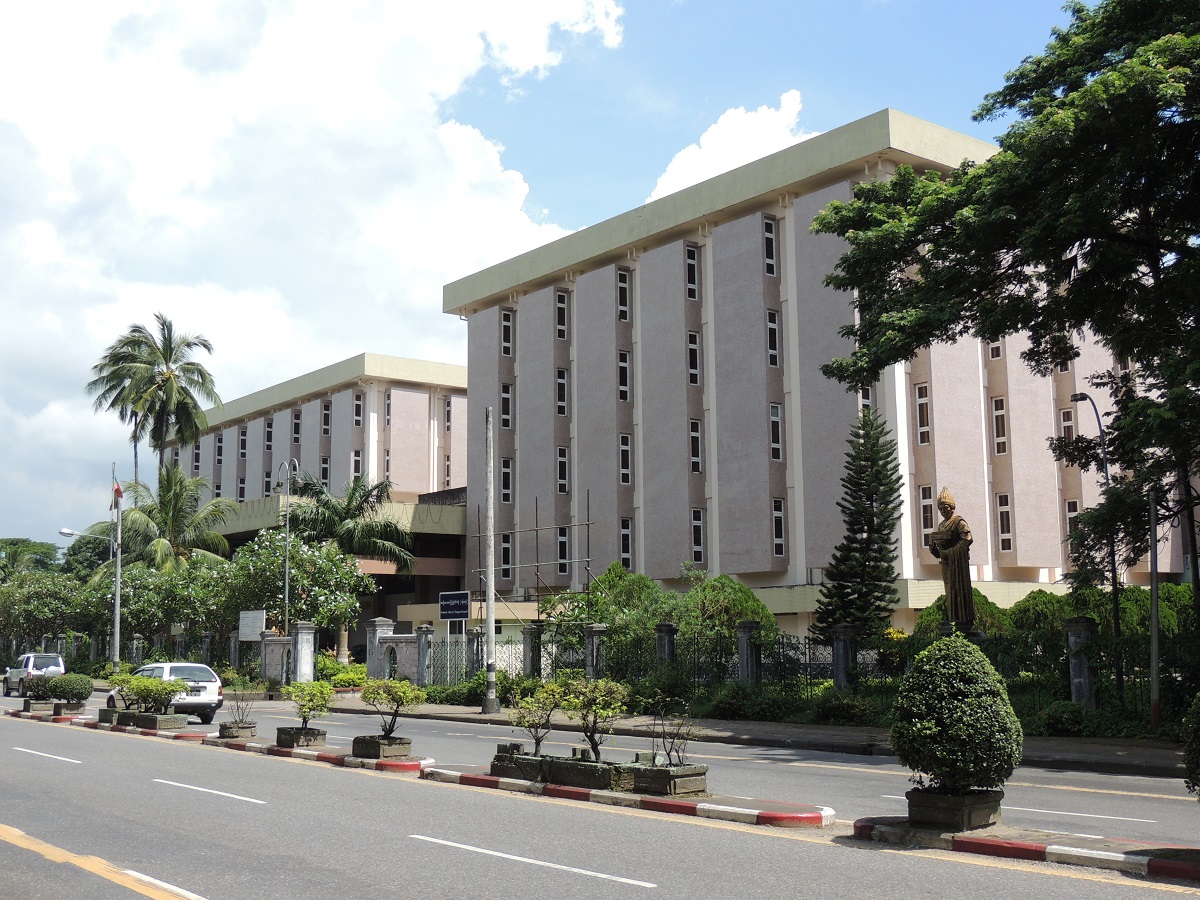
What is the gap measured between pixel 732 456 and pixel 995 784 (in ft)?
120

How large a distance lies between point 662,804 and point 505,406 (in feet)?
152

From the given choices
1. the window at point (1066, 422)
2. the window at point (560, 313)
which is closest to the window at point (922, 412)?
the window at point (1066, 422)

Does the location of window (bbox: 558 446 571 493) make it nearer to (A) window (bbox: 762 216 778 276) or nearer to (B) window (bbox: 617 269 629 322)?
(B) window (bbox: 617 269 629 322)

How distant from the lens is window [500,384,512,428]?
190 feet

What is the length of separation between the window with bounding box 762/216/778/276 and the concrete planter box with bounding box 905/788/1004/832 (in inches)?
1476

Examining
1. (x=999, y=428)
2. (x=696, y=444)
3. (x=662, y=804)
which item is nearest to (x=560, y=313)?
(x=696, y=444)

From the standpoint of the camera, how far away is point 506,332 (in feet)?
193

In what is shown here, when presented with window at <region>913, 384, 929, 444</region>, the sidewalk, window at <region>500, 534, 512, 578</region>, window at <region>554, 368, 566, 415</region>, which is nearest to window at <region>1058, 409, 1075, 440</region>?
window at <region>913, 384, 929, 444</region>

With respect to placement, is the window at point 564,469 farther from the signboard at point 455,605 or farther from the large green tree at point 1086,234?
the large green tree at point 1086,234

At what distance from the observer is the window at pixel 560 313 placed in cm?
5528

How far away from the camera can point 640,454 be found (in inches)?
2003

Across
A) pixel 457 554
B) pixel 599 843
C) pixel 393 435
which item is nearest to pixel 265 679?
pixel 457 554

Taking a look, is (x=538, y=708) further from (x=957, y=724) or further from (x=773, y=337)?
(x=773, y=337)

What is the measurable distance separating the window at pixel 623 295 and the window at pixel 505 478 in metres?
10.0
